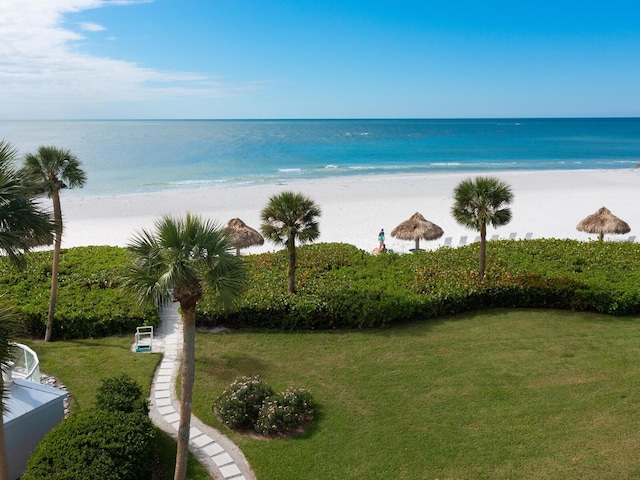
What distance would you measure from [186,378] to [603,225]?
22.0m

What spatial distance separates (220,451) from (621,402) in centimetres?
899

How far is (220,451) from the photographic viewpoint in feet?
33.2

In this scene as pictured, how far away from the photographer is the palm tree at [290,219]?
15.9 metres

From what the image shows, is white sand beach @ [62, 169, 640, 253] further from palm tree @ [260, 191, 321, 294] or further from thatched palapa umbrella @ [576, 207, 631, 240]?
palm tree @ [260, 191, 321, 294]

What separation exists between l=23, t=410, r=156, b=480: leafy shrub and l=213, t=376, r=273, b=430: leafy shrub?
1.81m

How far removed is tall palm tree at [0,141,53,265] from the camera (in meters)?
6.84

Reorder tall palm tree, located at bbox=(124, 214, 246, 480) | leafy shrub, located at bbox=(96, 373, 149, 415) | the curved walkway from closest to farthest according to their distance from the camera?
tall palm tree, located at bbox=(124, 214, 246, 480), the curved walkway, leafy shrub, located at bbox=(96, 373, 149, 415)

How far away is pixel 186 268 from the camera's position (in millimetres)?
7352

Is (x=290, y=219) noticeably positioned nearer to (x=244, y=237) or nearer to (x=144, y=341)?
(x=244, y=237)

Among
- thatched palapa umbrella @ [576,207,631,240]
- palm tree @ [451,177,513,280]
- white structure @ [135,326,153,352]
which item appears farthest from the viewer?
thatched palapa umbrella @ [576,207,631,240]

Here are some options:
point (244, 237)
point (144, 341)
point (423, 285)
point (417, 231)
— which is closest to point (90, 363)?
point (144, 341)

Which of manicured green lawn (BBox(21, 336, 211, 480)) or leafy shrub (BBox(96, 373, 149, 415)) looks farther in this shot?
manicured green lawn (BBox(21, 336, 211, 480))

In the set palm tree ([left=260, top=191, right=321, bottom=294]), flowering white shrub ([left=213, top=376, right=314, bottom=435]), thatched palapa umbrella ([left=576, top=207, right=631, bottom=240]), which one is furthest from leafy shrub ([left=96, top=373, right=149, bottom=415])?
thatched palapa umbrella ([left=576, top=207, right=631, bottom=240])

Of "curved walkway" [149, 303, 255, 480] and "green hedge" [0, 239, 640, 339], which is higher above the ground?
"green hedge" [0, 239, 640, 339]
